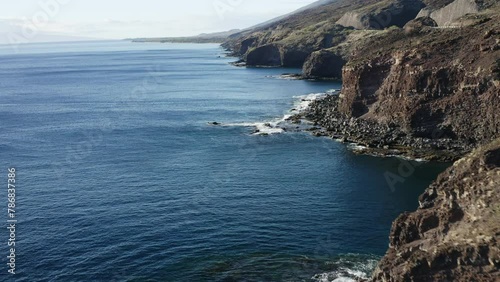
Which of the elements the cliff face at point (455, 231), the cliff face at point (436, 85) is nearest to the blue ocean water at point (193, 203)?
the cliff face at point (455, 231)

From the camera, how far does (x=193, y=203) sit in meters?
75.9

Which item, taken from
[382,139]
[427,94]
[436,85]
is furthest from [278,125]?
[436,85]

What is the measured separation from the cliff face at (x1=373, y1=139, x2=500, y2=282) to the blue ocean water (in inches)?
477

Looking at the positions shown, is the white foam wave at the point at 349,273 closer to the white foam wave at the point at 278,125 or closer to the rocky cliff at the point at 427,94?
the rocky cliff at the point at 427,94

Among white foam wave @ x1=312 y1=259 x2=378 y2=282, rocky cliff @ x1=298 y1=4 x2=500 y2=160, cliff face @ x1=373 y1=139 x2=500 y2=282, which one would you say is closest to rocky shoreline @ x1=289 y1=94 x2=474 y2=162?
rocky cliff @ x1=298 y1=4 x2=500 y2=160

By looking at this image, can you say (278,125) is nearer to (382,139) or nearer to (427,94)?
(382,139)

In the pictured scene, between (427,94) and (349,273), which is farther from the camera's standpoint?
(427,94)

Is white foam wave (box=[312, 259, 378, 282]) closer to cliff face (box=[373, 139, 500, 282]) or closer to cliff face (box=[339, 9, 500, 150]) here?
cliff face (box=[373, 139, 500, 282])

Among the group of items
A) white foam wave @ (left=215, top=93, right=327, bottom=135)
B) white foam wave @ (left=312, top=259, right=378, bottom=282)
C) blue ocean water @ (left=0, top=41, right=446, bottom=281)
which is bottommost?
white foam wave @ (left=312, top=259, right=378, bottom=282)

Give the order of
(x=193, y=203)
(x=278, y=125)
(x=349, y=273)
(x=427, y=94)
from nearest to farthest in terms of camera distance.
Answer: (x=349, y=273) → (x=193, y=203) → (x=427, y=94) → (x=278, y=125)

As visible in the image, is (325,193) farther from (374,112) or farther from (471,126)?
(374,112)

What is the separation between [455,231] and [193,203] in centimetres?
4373

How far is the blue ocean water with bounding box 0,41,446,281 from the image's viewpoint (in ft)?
189

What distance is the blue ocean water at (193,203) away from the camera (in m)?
57.5
